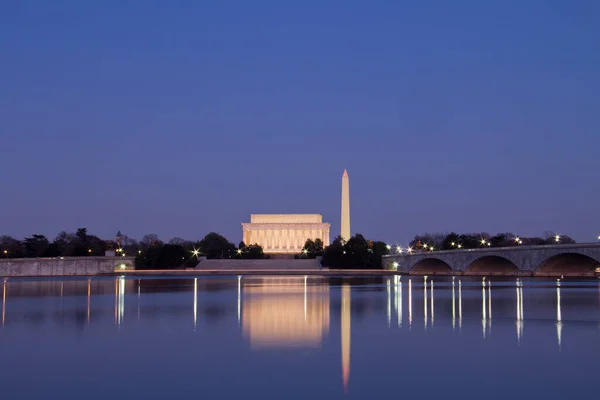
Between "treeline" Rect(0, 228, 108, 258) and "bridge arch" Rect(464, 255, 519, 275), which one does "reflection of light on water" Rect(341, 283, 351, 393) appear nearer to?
"bridge arch" Rect(464, 255, 519, 275)

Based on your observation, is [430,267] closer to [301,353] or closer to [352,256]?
[352,256]

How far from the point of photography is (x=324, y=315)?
26156 mm

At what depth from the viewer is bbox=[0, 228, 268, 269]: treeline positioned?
11225 centimetres

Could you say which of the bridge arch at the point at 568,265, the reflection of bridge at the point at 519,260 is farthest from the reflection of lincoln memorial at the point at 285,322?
the bridge arch at the point at 568,265

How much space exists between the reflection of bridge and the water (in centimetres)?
4149

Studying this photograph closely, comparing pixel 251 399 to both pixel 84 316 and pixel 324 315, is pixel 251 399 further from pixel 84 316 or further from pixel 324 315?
pixel 84 316

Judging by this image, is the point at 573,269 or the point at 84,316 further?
the point at 573,269

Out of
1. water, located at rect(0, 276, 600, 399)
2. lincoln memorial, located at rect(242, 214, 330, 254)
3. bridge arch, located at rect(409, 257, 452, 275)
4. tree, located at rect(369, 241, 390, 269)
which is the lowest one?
water, located at rect(0, 276, 600, 399)

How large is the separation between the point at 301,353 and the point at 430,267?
90.0 meters

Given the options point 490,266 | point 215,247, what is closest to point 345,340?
point 490,266

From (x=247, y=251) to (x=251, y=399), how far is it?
388ft

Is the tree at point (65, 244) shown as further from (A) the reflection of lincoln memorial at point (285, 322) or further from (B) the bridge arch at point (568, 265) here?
(A) the reflection of lincoln memorial at point (285, 322)

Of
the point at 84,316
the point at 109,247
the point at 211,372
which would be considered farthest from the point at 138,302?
the point at 109,247

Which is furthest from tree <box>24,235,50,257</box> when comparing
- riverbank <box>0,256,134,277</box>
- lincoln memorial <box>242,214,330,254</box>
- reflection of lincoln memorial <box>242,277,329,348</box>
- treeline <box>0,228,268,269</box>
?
reflection of lincoln memorial <box>242,277,329,348</box>
